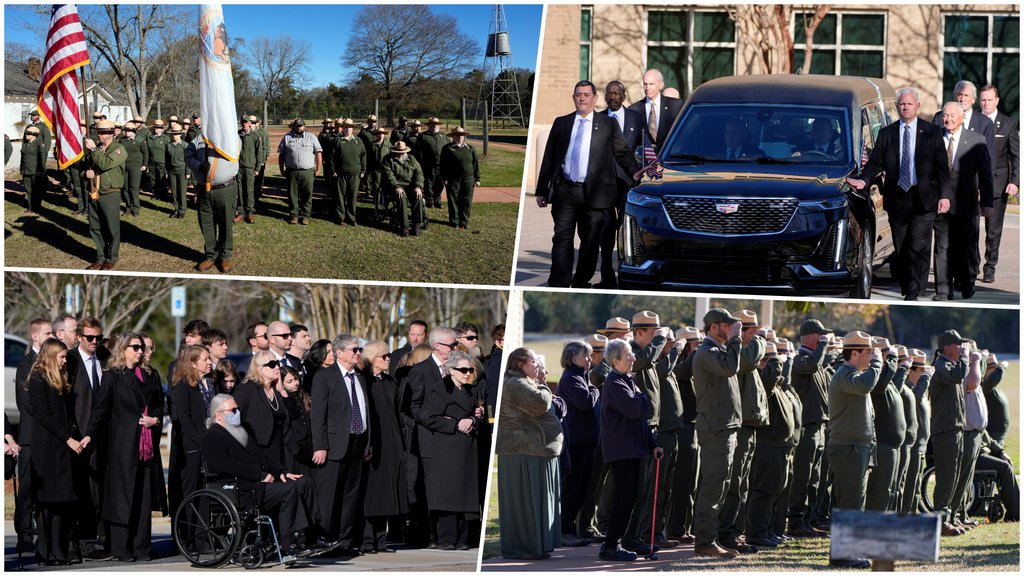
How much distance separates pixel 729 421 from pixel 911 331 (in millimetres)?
21426

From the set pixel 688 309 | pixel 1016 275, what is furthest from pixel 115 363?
pixel 688 309

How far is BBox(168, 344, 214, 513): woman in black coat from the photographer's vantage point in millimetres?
9969

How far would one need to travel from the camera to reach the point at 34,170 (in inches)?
728

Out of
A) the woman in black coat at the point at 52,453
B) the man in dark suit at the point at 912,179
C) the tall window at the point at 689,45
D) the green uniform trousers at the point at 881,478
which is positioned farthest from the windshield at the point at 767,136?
the tall window at the point at 689,45

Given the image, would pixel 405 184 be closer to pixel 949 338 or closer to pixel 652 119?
pixel 652 119

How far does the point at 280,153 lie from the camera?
17594 mm

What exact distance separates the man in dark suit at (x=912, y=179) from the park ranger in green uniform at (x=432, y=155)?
7.55 metres

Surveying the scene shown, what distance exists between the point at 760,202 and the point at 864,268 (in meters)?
1.08

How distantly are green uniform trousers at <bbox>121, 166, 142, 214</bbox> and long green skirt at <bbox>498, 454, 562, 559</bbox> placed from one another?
30.7 feet

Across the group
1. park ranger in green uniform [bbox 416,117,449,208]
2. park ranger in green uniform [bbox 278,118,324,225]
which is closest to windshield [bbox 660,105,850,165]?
park ranger in green uniform [bbox 416,117,449,208]

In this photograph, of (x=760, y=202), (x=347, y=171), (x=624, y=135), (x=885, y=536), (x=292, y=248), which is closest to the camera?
(x=885, y=536)

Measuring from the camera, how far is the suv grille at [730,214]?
10.3 meters

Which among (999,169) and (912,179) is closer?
(912,179)

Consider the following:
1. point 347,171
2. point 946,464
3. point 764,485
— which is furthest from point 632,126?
point 347,171
